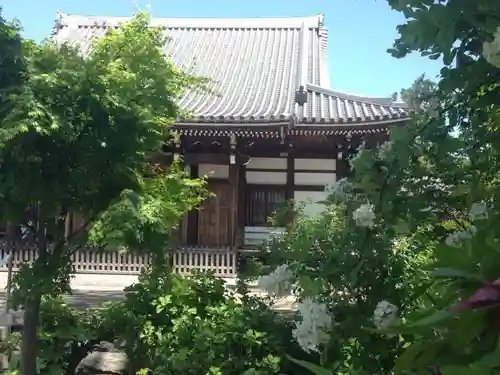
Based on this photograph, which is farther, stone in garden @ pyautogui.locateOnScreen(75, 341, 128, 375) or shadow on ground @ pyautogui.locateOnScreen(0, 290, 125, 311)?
shadow on ground @ pyautogui.locateOnScreen(0, 290, 125, 311)

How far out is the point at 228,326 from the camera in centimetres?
339

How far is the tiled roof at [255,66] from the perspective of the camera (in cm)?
1047

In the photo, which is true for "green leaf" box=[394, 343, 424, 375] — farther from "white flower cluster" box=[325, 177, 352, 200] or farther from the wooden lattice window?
the wooden lattice window

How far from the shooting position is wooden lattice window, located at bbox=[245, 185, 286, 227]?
11586mm

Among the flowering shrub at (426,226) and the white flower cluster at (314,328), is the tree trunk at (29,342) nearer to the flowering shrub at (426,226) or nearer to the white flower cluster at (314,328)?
the flowering shrub at (426,226)

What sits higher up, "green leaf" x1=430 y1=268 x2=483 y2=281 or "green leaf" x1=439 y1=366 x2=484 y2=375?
"green leaf" x1=430 y1=268 x2=483 y2=281

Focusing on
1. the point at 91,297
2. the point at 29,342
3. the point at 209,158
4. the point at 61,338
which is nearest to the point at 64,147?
the point at 29,342

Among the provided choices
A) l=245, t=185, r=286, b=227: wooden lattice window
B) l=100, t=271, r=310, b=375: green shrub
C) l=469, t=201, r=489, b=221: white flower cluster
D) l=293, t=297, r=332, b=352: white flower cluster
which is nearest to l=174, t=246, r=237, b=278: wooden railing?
l=245, t=185, r=286, b=227: wooden lattice window

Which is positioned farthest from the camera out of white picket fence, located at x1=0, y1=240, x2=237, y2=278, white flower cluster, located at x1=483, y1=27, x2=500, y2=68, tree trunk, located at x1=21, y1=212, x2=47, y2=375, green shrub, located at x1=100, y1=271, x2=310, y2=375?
white picket fence, located at x1=0, y1=240, x2=237, y2=278

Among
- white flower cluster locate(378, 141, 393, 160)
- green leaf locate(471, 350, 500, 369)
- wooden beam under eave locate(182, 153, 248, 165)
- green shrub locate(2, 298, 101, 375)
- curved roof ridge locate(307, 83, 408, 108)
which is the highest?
curved roof ridge locate(307, 83, 408, 108)

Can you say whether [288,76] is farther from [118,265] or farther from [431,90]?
[431,90]

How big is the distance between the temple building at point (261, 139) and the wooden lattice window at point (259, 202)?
0.07 feet

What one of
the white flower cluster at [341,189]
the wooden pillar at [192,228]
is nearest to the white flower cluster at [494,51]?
the white flower cluster at [341,189]

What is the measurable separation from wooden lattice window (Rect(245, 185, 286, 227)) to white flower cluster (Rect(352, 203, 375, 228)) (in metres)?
9.66
